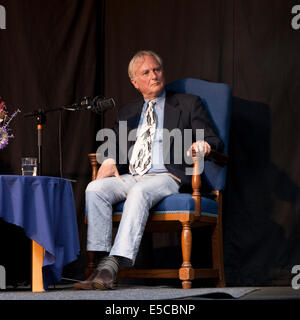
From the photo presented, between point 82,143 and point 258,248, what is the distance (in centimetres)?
148

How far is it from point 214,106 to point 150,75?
1.51ft

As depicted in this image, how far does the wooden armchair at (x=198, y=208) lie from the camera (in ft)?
11.0

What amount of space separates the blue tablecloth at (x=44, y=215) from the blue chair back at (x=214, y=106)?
0.99 meters

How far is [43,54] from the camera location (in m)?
4.52

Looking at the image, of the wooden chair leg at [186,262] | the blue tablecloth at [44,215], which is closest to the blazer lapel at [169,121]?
the wooden chair leg at [186,262]

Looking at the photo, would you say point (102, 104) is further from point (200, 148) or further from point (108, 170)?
point (200, 148)

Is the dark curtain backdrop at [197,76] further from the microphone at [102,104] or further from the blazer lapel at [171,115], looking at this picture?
the microphone at [102,104]

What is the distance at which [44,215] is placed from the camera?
309 centimetres


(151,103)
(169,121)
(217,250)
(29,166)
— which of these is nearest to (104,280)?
(29,166)
